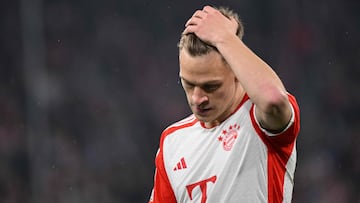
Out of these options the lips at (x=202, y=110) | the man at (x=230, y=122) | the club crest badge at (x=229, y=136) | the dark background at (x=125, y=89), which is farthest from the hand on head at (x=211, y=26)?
the dark background at (x=125, y=89)

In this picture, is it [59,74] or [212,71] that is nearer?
[212,71]

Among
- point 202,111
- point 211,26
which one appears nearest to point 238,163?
point 202,111

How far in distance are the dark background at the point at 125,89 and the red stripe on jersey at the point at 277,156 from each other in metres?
3.72

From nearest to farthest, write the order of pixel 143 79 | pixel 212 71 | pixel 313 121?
pixel 212 71 → pixel 313 121 → pixel 143 79

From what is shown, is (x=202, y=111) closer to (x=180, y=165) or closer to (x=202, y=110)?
(x=202, y=110)

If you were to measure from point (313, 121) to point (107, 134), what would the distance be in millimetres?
1840

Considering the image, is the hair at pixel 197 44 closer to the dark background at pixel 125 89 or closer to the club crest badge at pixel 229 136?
the club crest badge at pixel 229 136

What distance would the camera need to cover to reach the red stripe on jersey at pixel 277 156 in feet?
9.68

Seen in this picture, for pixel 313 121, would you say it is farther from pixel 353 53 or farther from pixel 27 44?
pixel 27 44

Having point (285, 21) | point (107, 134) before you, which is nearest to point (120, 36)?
point (107, 134)

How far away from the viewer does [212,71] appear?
2.99 meters

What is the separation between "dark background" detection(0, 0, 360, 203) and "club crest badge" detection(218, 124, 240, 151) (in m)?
3.65

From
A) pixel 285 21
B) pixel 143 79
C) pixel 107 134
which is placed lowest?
pixel 107 134

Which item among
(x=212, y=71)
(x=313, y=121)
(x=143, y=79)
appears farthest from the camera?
(x=143, y=79)
